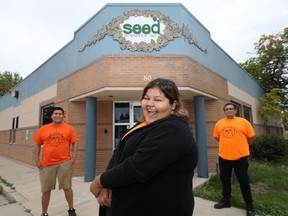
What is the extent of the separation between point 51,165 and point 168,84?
313cm

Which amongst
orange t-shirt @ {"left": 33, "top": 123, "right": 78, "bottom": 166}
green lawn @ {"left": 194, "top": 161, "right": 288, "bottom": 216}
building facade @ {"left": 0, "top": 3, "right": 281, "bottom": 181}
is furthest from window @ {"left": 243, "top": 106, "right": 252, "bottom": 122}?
orange t-shirt @ {"left": 33, "top": 123, "right": 78, "bottom": 166}

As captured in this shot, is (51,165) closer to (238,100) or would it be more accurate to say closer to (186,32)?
(186,32)

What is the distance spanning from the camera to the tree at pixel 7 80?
93.1ft

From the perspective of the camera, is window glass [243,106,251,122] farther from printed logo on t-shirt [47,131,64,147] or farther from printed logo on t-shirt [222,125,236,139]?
printed logo on t-shirt [47,131,64,147]

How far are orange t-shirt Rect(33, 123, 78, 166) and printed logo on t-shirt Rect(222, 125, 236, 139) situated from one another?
2926 millimetres

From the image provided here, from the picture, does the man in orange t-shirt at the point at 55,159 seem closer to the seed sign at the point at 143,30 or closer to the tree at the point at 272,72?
the seed sign at the point at 143,30

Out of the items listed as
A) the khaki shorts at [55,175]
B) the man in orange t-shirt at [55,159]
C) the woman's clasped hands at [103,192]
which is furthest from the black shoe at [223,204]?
the woman's clasped hands at [103,192]

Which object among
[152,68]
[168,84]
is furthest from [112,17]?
[168,84]

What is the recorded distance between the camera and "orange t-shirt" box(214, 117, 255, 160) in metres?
4.00

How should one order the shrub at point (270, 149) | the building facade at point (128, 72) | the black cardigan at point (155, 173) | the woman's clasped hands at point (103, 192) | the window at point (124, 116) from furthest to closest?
1. the shrub at point (270, 149)
2. the window at point (124, 116)
3. the building facade at point (128, 72)
4. the woman's clasped hands at point (103, 192)
5. the black cardigan at point (155, 173)

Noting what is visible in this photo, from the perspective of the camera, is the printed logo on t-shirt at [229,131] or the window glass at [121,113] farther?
the window glass at [121,113]

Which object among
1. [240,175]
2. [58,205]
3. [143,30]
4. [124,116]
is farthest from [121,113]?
[240,175]

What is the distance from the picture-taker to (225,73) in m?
10.2

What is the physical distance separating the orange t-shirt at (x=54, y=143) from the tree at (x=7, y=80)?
2895 centimetres
